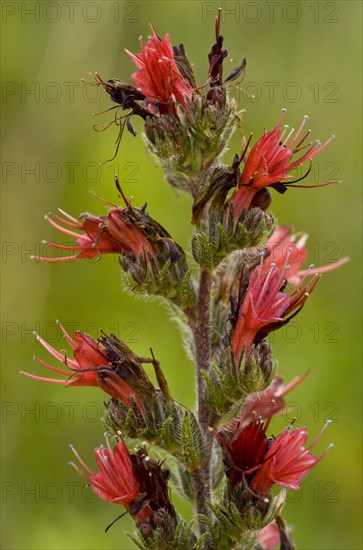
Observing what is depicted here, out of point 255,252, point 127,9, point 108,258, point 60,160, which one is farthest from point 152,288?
point 127,9

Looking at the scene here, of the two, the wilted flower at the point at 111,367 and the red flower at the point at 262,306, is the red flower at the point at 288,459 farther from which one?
the wilted flower at the point at 111,367

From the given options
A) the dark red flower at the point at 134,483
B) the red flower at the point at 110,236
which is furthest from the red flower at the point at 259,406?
the red flower at the point at 110,236

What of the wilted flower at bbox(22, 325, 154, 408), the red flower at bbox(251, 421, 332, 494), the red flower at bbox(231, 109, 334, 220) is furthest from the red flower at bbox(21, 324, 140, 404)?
the red flower at bbox(231, 109, 334, 220)

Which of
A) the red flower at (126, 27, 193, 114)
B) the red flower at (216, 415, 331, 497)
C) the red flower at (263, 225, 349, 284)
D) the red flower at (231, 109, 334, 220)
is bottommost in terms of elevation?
the red flower at (216, 415, 331, 497)

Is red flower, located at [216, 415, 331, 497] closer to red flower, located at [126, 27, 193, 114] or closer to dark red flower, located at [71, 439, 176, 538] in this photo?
dark red flower, located at [71, 439, 176, 538]

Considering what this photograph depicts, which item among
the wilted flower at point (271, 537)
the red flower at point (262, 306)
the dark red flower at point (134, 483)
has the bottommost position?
the wilted flower at point (271, 537)

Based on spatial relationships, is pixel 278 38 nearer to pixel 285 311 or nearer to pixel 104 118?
pixel 104 118
